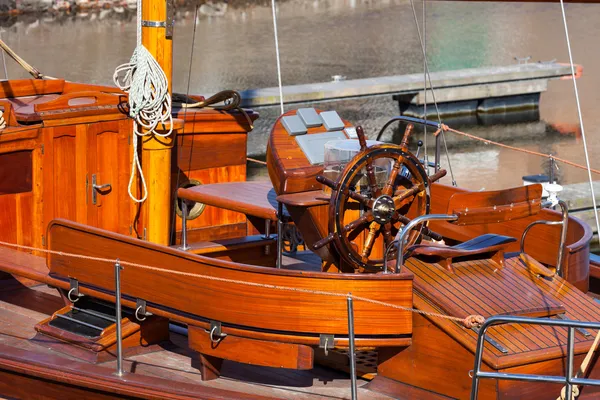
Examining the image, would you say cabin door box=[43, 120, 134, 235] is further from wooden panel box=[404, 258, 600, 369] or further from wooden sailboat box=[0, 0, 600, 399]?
wooden panel box=[404, 258, 600, 369]

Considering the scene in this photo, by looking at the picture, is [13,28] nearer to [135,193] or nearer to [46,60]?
[46,60]

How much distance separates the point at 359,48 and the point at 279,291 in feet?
93.3

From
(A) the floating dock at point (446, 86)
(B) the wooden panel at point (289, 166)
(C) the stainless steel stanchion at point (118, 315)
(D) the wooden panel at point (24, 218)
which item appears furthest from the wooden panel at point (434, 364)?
(A) the floating dock at point (446, 86)

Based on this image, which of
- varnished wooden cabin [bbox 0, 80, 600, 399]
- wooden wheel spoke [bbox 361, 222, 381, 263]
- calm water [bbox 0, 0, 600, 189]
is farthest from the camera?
calm water [bbox 0, 0, 600, 189]

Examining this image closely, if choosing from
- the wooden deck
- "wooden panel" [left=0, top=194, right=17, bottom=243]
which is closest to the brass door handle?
"wooden panel" [left=0, top=194, right=17, bottom=243]

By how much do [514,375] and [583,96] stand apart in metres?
22.3

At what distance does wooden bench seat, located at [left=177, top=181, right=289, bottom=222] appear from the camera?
6.28m

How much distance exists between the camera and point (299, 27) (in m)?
38.5

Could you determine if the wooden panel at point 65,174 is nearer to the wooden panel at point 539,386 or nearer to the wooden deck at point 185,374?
the wooden deck at point 185,374

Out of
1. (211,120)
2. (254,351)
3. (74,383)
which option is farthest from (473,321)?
(211,120)

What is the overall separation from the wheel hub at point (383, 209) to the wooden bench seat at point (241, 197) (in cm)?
87

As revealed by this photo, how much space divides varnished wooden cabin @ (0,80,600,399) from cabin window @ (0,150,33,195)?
1cm

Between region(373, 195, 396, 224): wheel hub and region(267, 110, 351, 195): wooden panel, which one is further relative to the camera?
region(267, 110, 351, 195): wooden panel

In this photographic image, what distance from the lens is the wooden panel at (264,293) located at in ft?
16.4
